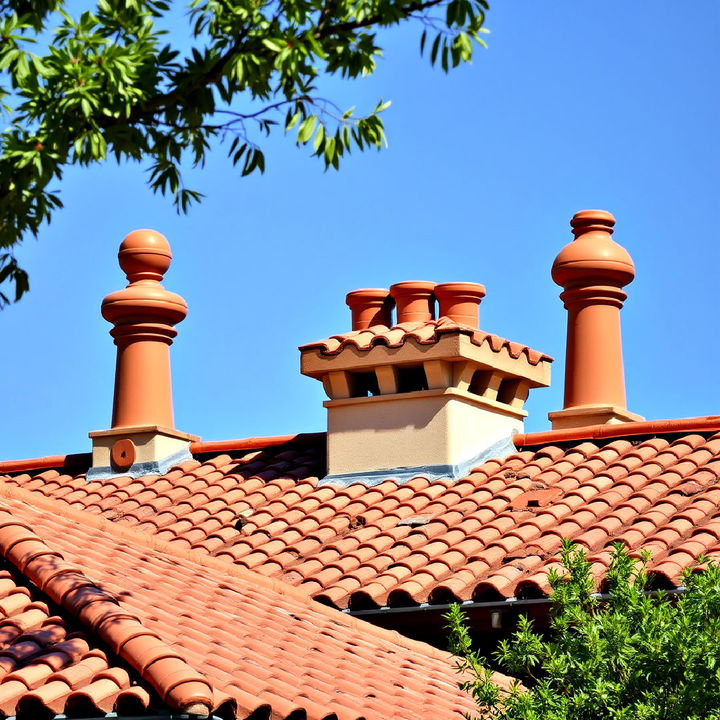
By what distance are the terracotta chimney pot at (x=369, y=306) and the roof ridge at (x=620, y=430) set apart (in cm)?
224

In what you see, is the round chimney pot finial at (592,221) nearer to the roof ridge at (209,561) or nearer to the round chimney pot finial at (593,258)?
the round chimney pot finial at (593,258)

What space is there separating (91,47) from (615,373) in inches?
389

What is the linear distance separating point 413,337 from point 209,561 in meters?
3.18

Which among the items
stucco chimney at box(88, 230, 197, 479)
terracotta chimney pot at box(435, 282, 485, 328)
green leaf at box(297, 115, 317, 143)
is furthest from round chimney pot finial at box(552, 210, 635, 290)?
green leaf at box(297, 115, 317, 143)

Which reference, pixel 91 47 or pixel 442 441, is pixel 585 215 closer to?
pixel 442 441

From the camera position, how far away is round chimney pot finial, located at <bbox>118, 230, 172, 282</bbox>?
54.7 ft

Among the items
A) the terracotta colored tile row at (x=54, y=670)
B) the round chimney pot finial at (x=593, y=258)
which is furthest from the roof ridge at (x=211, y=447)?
the terracotta colored tile row at (x=54, y=670)

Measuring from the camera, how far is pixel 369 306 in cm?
1585

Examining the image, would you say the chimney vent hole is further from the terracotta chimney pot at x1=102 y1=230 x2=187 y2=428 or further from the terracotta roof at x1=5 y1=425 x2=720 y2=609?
the terracotta chimney pot at x1=102 y1=230 x2=187 y2=428

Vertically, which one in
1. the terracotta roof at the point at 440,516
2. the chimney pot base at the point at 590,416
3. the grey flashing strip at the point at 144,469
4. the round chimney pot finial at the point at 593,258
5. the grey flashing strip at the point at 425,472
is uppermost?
the round chimney pot finial at the point at 593,258

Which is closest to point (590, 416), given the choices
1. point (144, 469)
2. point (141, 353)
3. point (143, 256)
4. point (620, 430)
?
point (620, 430)

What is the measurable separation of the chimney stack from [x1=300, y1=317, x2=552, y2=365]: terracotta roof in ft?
1.81

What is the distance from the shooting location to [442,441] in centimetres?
1392

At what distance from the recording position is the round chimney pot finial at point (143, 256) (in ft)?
54.7
